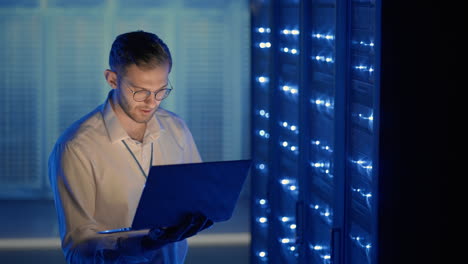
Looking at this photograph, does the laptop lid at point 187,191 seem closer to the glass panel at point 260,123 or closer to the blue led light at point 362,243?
the blue led light at point 362,243

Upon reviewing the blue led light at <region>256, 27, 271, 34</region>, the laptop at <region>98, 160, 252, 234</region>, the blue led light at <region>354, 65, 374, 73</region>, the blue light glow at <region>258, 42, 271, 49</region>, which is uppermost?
the blue led light at <region>256, 27, 271, 34</region>

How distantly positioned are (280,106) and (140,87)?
4.12 feet

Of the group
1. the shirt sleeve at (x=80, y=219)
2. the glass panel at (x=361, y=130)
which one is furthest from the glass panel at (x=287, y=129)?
the shirt sleeve at (x=80, y=219)

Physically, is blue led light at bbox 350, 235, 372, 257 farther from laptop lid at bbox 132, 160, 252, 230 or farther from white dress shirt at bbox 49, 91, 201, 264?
white dress shirt at bbox 49, 91, 201, 264

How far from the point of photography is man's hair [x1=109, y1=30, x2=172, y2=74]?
2133 mm

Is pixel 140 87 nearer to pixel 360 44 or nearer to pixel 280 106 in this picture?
pixel 360 44

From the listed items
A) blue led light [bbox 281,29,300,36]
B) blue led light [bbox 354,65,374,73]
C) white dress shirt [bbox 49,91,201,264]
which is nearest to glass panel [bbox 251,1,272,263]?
blue led light [bbox 281,29,300,36]

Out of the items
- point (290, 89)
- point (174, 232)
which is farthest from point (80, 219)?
point (290, 89)

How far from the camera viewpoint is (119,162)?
2.27 metres

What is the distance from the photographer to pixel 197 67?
23.4 ft

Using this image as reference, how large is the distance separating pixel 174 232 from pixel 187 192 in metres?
0.12

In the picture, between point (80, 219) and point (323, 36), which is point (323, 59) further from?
point (80, 219)

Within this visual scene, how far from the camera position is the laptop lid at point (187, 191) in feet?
6.41

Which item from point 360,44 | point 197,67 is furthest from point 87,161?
point 197,67
